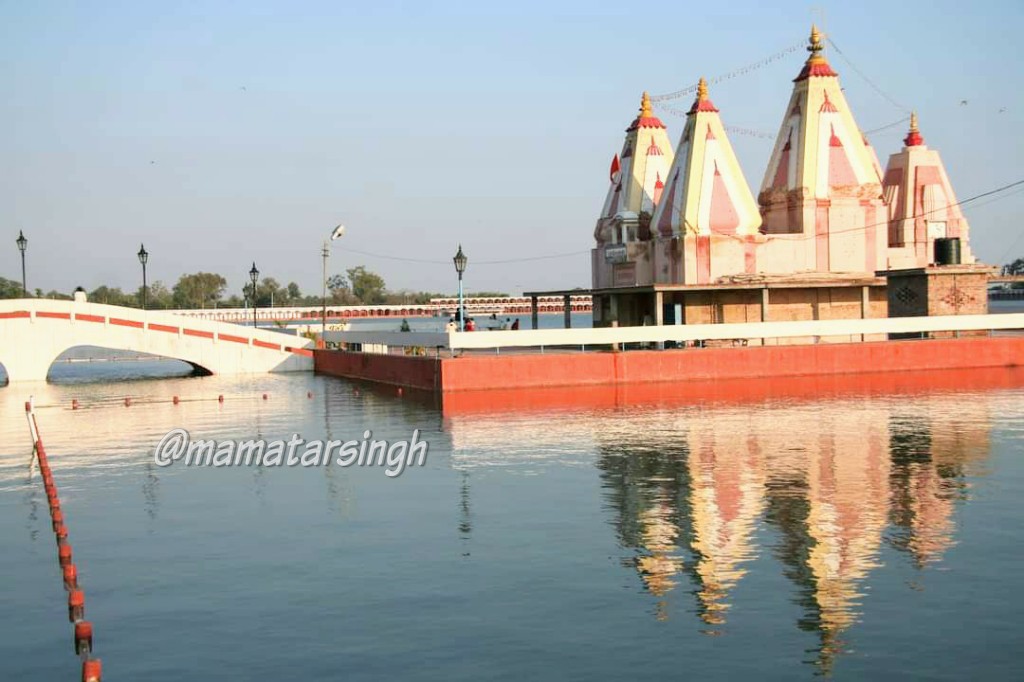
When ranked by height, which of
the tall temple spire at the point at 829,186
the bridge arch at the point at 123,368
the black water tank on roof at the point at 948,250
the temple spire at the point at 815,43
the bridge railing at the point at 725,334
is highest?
the temple spire at the point at 815,43

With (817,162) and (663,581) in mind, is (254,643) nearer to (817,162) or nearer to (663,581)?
(663,581)

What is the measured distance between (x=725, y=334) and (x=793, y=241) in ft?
30.1

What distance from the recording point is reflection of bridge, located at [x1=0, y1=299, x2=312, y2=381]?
161ft

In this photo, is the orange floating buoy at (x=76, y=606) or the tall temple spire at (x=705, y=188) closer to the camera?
the orange floating buoy at (x=76, y=606)

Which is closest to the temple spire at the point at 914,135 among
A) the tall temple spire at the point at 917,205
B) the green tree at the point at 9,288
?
the tall temple spire at the point at 917,205

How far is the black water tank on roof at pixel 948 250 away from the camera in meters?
45.5

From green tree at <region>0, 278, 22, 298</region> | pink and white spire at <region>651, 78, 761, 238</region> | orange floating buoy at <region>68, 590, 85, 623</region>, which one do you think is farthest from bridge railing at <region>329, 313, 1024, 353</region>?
green tree at <region>0, 278, 22, 298</region>

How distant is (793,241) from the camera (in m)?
46.8

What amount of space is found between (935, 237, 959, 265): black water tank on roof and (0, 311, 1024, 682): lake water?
61.7ft

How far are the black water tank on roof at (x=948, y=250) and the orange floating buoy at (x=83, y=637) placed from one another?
41350 millimetres

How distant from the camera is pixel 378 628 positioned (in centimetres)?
1195

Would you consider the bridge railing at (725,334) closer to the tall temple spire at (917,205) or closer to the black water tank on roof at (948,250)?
the black water tank on roof at (948,250)

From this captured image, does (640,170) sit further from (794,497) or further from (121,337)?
(794,497)

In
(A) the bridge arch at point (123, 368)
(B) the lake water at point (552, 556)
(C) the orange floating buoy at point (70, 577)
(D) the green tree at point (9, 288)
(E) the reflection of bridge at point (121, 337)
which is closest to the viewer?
(B) the lake water at point (552, 556)
